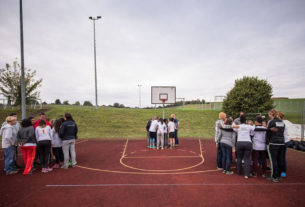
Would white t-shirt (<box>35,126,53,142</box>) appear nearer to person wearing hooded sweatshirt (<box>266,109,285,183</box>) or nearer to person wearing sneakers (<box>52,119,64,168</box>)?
person wearing sneakers (<box>52,119,64,168</box>)

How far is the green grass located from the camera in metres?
20.5

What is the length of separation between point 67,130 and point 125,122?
17.7 m

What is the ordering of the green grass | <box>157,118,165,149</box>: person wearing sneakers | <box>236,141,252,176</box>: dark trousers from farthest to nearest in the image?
the green grass
<box>157,118,165,149</box>: person wearing sneakers
<box>236,141,252,176</box>: dark trousers

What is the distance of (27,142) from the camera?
268 inches

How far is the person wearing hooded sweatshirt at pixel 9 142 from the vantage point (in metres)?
6.78

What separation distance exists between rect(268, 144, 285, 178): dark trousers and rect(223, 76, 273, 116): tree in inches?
793

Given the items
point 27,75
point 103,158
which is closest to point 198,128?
point 103,158

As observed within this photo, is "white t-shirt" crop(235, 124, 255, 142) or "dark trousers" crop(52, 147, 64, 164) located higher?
"white t-shirt" crop(235, 124, 255, 142)

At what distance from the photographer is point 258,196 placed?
507 centimetres

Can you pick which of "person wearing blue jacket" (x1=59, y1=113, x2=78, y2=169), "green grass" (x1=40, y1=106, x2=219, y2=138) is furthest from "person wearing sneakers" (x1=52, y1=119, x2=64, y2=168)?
"green grass" (x1=40, y1=106, x2=219, y2=138)

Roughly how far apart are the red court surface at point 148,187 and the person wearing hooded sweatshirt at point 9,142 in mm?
342

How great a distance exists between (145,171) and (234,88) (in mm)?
23266

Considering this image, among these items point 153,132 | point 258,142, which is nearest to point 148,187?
point 258,142

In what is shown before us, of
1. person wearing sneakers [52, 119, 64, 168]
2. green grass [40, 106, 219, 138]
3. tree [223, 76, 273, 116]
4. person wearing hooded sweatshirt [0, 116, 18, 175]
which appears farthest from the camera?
tree [223, 76, 273, 116]
